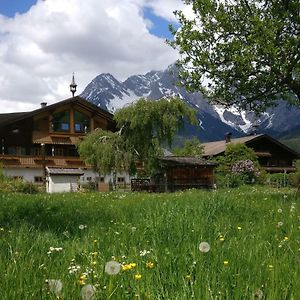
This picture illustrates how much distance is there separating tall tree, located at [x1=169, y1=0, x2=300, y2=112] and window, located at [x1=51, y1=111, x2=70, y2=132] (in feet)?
160

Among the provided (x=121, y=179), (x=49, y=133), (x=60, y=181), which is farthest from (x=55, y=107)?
(x=121, y=179)

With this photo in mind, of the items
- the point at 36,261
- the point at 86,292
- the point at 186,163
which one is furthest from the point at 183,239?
the point at 186,163

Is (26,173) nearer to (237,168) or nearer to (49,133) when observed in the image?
(49,133)

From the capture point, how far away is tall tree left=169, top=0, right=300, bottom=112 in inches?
571

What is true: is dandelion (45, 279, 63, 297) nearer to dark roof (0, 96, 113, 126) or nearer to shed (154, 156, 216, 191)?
shed (154, 156, 216, 191)

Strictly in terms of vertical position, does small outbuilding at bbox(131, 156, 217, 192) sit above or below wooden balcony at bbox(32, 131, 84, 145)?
below

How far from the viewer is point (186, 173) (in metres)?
57.1

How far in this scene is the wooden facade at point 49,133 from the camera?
201ft

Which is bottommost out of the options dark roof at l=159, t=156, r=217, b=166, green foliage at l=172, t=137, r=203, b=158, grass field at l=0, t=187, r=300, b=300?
grass field at l=0, t=187, r=300, b=300

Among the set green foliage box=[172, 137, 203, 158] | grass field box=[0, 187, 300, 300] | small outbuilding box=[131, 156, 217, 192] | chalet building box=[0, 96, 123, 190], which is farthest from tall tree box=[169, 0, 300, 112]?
green foliage box=[172, 137, 203, 158]

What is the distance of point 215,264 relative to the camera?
3.62 metres

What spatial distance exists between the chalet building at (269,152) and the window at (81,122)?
26148 mm

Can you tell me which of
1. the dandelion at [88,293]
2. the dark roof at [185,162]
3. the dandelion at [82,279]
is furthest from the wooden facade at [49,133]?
the dandelion at [88,293]

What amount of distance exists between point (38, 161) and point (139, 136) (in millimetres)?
21505
